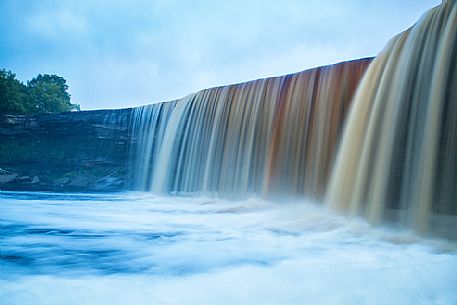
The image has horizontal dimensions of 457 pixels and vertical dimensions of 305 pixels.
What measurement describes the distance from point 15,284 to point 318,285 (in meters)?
2.23

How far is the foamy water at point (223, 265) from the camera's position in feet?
7.34

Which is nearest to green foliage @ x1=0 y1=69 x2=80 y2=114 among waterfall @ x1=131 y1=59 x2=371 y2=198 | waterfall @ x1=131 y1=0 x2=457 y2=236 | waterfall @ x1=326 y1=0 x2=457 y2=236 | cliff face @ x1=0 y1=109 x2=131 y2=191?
cliff face @ x1=0 y1=109 x2=131 y2=191

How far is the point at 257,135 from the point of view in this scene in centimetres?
1042

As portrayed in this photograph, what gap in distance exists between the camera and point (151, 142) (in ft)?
53.5

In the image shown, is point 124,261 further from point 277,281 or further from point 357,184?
point 357,184

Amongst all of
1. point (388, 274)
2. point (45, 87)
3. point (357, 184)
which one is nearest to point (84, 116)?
point (45, 87)

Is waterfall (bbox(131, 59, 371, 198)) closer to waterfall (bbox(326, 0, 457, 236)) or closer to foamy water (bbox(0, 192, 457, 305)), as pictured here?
waterfall (bbox(326, 0, 457, 236))

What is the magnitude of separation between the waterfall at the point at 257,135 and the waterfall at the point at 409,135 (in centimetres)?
148

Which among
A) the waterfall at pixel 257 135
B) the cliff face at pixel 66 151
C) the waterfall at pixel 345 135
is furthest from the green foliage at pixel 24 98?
the waterfall at pixel 345 135

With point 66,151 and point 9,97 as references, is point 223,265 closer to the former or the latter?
point 66,151

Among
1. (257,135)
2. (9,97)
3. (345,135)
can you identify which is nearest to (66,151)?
(9,97)

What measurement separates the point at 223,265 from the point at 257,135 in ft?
24.8

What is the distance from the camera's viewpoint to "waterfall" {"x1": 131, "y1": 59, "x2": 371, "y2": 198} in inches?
323

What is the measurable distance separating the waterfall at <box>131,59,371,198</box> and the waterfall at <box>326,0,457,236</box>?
148 centimetres
